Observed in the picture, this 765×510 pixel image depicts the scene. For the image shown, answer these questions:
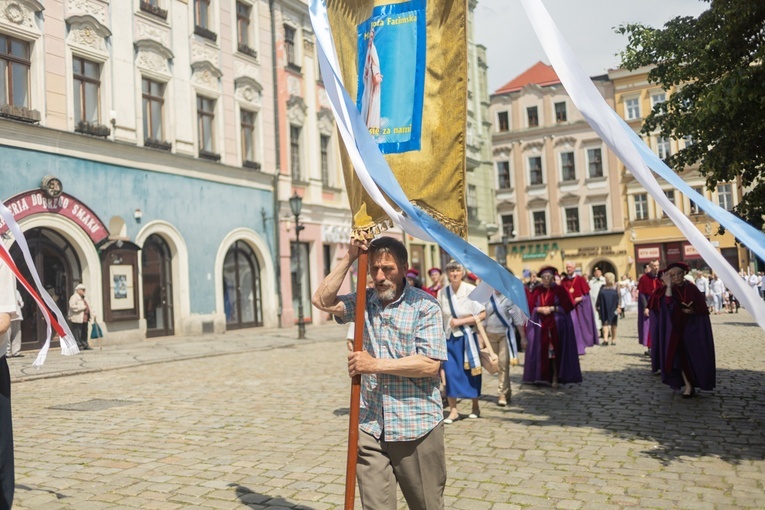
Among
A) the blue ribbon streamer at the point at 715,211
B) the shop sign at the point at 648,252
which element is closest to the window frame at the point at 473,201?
the shop sign at the point at 648,252

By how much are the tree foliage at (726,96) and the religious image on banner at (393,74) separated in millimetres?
3740

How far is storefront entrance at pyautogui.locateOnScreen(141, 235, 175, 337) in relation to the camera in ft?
71.9

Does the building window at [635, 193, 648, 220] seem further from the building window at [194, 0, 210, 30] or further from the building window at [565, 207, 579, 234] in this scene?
the building window at [194, 0, 210, 30]

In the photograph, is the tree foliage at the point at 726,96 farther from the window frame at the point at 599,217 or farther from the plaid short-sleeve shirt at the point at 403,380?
the window frame at the point at 599,217

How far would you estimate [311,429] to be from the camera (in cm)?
768

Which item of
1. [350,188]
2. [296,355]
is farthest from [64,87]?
[350,188]

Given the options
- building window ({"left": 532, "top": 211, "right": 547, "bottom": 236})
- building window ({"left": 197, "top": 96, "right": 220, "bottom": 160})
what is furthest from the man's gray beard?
building window ({"left": 532, "top": 211, "right": 547, "bottom": 236})

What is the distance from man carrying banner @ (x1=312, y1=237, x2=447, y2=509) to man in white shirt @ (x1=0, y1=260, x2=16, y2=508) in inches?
71.0

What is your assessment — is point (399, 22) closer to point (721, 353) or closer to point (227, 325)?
point (721, 353)

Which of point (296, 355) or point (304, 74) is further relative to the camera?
point (304, 74)

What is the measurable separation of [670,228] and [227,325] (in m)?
33.7

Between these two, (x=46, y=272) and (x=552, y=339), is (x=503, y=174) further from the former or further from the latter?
(x=552, y=339)

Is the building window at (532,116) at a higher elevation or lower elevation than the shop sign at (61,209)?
higher

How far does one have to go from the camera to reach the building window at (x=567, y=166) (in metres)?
51.8
